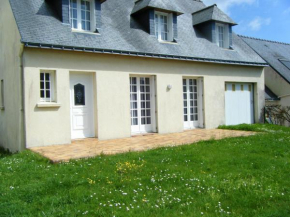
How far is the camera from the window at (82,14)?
1169 cm

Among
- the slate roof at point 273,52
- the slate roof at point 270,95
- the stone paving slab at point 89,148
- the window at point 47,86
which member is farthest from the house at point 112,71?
the slate roof at point 273,52

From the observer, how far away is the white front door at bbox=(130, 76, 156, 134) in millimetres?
12758

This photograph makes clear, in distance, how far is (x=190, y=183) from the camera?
582 cm

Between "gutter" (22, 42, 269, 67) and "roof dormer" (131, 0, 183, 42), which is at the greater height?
"roof dormer" (131, 0, 183, 42)

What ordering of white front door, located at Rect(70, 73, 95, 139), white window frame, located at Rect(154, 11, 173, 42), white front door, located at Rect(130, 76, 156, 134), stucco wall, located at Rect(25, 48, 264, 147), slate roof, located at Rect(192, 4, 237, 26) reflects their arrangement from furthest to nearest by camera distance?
slate roof, located at Rect(192, 4, 237, 26)
white window frame, located at Rect(154, 11, 173, 42)
white front door, located at Rect(130, 76, 156, 134)
white front door, located at Rect(70, 73, 95, 139)
stucco wall, located at Rect(25, 48, 264, 147)

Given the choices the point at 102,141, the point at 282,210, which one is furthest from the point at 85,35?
the point at 282,210

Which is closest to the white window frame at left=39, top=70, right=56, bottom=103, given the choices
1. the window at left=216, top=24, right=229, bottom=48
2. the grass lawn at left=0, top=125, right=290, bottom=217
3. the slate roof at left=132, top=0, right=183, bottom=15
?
the grass lawn at left=0, top=125, right=290, bottom=217

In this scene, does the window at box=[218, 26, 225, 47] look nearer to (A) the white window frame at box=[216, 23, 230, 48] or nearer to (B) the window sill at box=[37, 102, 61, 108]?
(A) the white window frame at box=[216, 23, 230, 48]

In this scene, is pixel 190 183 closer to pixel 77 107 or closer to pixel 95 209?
pixel 95 209

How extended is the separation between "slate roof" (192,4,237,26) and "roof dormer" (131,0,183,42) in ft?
7.03

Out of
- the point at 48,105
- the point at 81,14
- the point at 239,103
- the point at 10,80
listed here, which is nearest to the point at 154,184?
the point at 48,105

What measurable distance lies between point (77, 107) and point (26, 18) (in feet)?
11.2

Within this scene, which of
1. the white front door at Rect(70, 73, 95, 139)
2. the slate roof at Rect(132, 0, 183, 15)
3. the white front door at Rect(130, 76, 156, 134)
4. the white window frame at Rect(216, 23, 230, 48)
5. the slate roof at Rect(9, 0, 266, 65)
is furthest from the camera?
the white window frame at Rect(216, 23, 230, 48)

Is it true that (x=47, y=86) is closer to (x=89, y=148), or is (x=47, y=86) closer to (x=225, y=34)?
(x=89, y=148)
